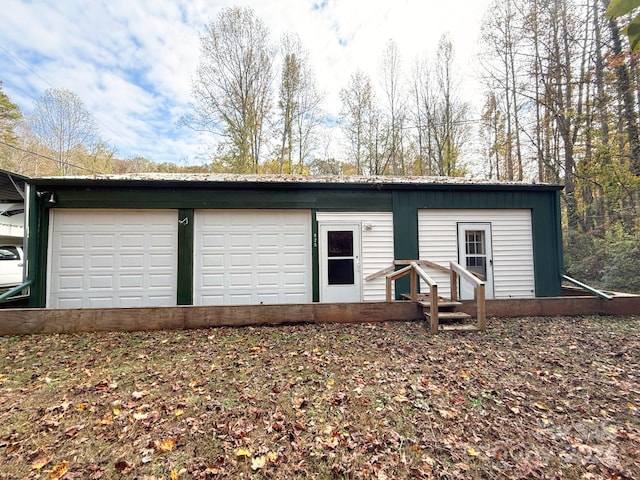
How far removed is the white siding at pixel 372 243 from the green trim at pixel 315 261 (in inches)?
5.2

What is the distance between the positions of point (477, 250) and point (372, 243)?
2572mm

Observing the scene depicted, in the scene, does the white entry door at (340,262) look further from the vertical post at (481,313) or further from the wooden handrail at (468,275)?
the vertical post at (481,313)

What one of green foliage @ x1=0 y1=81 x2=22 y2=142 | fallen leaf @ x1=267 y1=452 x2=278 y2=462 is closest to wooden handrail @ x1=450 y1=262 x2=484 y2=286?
fallen leaf @ x1=267 y1=452 x2=278 y2=462

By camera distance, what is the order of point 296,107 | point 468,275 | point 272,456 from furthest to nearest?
1. point 296,107
2. point 468,275
3. point 272,456

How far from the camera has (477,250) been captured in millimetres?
7340

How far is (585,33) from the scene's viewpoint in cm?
1136

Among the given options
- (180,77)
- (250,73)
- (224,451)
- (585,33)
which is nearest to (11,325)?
(224,451)

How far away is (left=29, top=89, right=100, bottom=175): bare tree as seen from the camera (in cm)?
1764

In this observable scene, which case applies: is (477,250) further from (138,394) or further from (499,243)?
(138,394)

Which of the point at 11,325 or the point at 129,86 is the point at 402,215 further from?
the point at 129,86

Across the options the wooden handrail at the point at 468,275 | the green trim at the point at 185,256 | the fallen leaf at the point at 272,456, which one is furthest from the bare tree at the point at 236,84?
the fallen leaf at the point at 272,456

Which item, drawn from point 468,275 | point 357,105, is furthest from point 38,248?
point 357,105

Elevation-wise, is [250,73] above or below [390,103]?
above

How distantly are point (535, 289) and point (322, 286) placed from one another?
5.05 m
